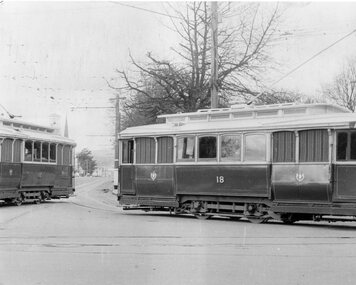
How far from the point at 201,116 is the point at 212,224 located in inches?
149

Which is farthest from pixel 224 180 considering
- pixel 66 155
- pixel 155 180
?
pixel 66 155

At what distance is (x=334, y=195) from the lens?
1438 cm

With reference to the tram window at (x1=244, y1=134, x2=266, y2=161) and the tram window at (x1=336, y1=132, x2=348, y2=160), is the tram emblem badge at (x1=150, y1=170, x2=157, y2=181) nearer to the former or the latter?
the tram window at (x1=244, y1=134, x2=266, y2=161)

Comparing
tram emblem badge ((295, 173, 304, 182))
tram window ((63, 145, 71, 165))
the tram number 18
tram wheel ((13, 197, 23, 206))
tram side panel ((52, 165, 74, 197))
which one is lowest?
tram wheel ((13, 197, 23, 206))

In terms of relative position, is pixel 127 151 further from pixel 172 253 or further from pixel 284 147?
pixel 172 253

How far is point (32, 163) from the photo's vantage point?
77.7ft

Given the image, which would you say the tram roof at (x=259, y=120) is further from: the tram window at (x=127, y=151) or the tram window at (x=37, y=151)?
the tram window at (x=37, y=151)

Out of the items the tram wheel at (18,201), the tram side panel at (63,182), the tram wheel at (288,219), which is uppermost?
the tram side panel at (63,182)

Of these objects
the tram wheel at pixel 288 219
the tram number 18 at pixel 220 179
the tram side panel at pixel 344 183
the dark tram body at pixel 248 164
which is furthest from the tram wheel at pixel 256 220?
the tram side panel at pixel 344 183

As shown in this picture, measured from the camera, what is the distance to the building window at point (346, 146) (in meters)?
14.2

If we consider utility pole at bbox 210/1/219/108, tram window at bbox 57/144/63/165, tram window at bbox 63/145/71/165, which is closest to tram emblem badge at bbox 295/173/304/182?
utility pole at bbox 210/1/219/108

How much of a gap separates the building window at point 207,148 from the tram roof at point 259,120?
25cm

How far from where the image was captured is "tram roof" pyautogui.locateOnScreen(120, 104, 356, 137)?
48.1ft

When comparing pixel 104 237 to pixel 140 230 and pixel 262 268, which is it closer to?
pixel 140 230
